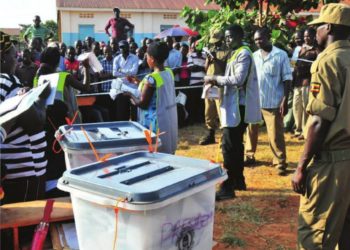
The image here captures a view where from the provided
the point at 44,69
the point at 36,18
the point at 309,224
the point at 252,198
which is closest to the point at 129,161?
the point at 309,224

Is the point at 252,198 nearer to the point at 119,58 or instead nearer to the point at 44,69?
the point at 44,69

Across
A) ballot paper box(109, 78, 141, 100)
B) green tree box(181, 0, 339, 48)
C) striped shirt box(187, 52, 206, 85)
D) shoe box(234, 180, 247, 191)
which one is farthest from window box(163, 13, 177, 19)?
ballot paper box(109, 78, 141, 100)

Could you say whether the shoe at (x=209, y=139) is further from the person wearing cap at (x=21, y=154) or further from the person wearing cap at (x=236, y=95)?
the person wearing cap at (x=21, y=154)

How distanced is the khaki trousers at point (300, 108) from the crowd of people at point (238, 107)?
0.02 metres

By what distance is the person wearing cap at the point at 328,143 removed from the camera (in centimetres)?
258

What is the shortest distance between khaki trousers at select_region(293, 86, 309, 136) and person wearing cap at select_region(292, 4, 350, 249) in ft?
14.9

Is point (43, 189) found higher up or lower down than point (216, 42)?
lower down

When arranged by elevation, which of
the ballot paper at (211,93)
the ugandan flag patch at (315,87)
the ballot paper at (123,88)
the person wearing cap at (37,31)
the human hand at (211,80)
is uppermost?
Result: the person wearing cap at (37,31)

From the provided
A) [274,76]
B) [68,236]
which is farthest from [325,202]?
[274,76]

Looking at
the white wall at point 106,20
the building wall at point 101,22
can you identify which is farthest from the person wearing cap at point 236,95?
the white wall at point 106,20

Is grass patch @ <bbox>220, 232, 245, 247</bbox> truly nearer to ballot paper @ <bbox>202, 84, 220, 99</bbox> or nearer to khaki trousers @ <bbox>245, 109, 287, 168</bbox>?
ballot paper @ <bbox>202, 84, 220, 99</bbox>

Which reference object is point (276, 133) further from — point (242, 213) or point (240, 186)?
point (242, 213)

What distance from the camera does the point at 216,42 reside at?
5.21 metres

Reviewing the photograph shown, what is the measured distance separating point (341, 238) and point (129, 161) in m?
1.59
